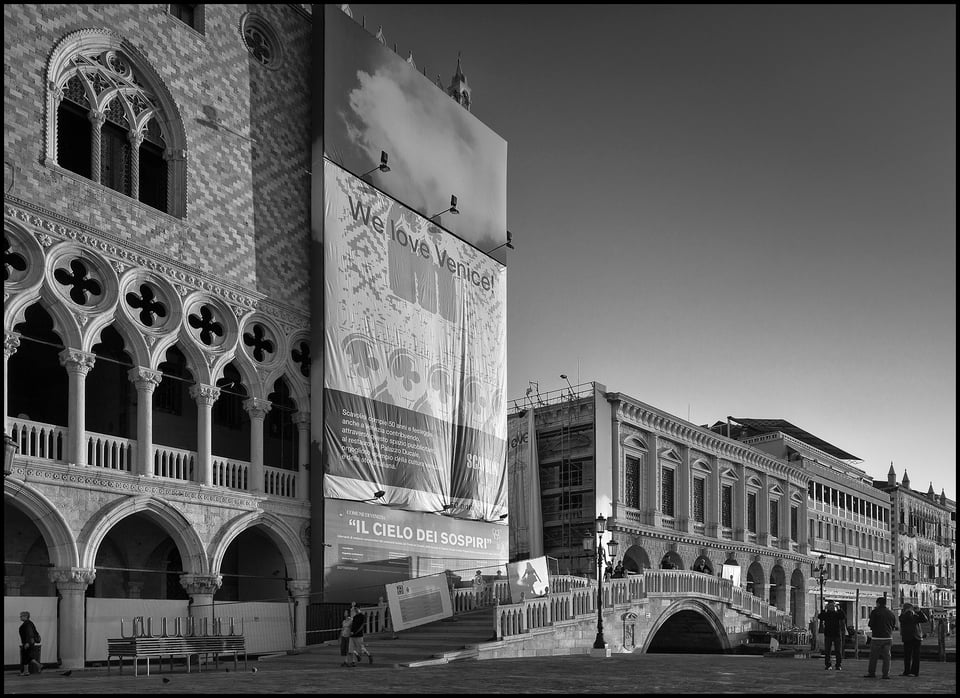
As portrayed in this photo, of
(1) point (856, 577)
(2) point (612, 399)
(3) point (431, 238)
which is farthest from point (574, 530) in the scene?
(1) point (856, 577)

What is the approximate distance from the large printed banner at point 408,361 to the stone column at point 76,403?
6200 millimetres

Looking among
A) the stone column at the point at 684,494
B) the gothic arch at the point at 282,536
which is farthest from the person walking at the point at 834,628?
the stone column at the point at 684,494

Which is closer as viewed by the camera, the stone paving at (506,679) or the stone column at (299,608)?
the stone paving at (506,679)

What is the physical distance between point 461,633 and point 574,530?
1763cm

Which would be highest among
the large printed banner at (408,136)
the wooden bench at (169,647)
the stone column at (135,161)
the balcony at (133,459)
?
the large printed banner at (408,136)

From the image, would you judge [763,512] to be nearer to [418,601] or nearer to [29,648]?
[418,601]

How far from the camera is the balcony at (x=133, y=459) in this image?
19750mm

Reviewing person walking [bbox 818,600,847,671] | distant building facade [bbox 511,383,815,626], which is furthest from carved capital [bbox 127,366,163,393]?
distant building facade [bbox 511,383,815,626]

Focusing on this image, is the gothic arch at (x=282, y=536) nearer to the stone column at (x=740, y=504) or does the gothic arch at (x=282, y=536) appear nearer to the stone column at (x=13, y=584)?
the stone column at (x=13, y=584)

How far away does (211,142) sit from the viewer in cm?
2445

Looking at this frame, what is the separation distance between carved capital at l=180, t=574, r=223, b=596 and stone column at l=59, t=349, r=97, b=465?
359 centimetres

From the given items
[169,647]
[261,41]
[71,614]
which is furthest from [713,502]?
[169,647]

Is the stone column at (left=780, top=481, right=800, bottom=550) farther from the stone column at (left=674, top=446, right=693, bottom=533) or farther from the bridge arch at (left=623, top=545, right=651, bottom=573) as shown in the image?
the bridge arch at (left=623, top=545, right=651, bottom=573)

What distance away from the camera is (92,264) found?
21.3m
